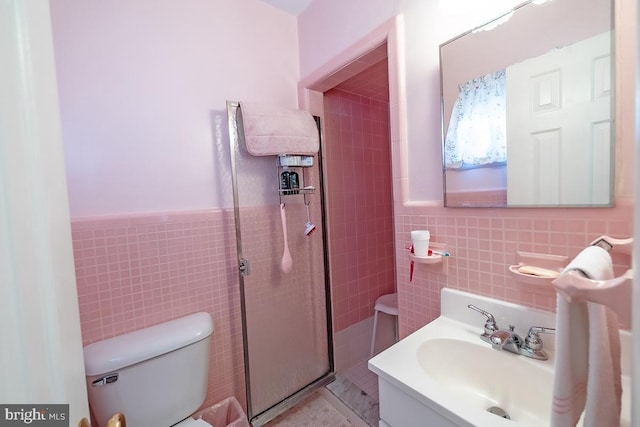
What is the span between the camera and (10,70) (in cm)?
34

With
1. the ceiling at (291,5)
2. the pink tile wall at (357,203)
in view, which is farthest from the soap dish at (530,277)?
the ceiling at (291,5)

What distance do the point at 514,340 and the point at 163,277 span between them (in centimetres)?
141

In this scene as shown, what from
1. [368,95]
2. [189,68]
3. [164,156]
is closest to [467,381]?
[164,156]

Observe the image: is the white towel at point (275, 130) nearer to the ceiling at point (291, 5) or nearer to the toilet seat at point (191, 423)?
the ceiling at point (291, 5)

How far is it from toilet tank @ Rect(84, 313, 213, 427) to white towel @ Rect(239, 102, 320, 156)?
88cm

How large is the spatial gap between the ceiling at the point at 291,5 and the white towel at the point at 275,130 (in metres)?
0.65

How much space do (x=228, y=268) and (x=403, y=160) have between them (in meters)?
1.04

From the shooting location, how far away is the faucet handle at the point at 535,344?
75cm

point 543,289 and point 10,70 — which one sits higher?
point 10,70

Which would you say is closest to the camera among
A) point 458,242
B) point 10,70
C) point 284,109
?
point 10,70

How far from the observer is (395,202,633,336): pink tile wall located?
27.5 inches

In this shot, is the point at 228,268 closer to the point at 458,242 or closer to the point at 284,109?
the point at 284,109

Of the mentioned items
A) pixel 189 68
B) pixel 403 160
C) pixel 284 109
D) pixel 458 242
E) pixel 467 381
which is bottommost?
pixel 467 381

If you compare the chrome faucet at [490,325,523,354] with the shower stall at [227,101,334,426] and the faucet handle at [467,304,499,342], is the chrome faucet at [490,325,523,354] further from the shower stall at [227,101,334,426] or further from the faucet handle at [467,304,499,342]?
the shower stall at [227,101,334,426]
